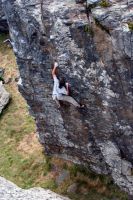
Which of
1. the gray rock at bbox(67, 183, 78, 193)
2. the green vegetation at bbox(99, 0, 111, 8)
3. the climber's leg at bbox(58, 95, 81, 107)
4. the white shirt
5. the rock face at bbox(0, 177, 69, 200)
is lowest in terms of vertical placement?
the gray rock at bbox(67, 183, 78, 193)

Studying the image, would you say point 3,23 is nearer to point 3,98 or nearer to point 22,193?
point 3,98

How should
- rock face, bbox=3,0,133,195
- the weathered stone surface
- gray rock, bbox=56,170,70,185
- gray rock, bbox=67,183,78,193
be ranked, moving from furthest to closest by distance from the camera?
the weathered stone surface, gray rock, bbox=56,170,70,185, gray rock, bbox=67,183,78,193, rock face, bbox=3,0,133,195

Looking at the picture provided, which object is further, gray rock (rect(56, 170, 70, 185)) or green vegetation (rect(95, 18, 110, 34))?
gray rock (rect(56, 170, 70, 185))

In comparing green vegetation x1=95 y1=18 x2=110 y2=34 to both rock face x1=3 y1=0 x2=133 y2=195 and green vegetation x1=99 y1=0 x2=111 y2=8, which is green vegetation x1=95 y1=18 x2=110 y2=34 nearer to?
rock face x1=3 y1=0 x2=133 y2=195

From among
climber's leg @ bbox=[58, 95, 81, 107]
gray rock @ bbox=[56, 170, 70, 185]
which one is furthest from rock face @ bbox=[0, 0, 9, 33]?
climber's leg @ bbox=[58, 95, 81, 107]

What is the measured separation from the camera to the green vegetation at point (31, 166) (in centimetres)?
2556

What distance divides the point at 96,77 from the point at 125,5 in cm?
354

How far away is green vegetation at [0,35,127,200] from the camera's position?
25.6 metres

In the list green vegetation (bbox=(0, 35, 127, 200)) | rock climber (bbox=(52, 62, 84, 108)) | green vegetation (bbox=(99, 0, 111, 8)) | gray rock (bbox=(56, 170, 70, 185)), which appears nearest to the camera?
green vegetation (bbox=(99, 0, 111, 8))

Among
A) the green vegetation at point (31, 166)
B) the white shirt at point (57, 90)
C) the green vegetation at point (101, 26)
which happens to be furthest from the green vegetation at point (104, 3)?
the green vegetation at point (31, 166)

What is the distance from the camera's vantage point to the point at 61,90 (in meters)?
23.1

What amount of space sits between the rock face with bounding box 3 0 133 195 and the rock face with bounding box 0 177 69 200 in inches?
109

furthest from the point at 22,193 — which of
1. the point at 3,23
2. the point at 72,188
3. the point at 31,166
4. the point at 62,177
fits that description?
the point at 3,23

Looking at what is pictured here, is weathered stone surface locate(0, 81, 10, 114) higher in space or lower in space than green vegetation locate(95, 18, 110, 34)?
lower
